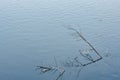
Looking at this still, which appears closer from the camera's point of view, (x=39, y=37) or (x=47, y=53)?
(x=47, y=53)

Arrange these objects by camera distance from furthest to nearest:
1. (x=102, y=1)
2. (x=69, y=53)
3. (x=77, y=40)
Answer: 1. (x=102, y=1)
2. (x=77, y=40)
3. (x=69, y=53)

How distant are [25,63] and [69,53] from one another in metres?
4.05

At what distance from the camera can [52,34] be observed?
105 feet

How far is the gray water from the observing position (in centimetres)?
2455

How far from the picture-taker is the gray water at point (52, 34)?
80.5 feet

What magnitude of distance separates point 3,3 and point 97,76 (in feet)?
84.0

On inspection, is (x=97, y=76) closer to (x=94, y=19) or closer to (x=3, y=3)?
(x=94, y=19)

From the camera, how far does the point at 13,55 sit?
2781 cm

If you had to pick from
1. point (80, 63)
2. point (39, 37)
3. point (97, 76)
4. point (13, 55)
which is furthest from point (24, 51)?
point (97, 76)

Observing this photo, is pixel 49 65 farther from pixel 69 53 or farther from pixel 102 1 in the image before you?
pixel 102 1

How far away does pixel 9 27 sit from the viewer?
1384 inches

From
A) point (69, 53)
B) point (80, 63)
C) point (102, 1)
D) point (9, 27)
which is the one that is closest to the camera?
point (80, 63)

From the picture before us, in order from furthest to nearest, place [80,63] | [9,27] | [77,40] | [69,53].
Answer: [9,27], [77,40], [69,53], [80,63]

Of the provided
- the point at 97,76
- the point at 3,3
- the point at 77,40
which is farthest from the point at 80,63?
the point at 3,3
